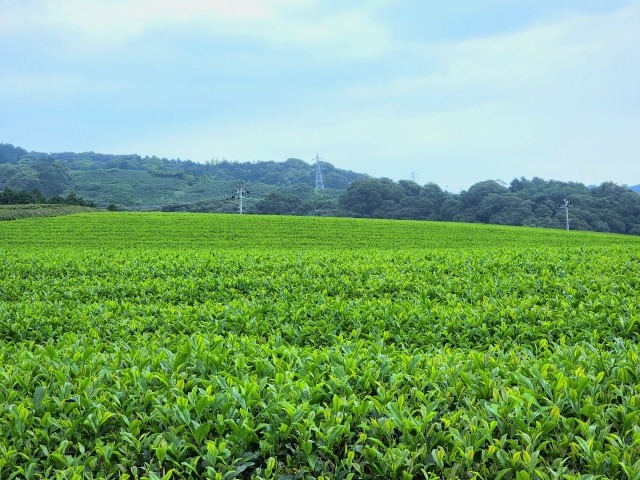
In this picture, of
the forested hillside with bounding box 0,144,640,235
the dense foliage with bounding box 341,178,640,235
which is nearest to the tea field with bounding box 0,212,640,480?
the forested hillside with bounding box 0,144,640,235

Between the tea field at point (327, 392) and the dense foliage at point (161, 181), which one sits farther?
the dense foliage at point (161, 181)

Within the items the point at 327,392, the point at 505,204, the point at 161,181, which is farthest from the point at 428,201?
the point at 161,181

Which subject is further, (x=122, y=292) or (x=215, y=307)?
(x=122, y=292)

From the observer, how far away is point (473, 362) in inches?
137

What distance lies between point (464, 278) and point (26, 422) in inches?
253

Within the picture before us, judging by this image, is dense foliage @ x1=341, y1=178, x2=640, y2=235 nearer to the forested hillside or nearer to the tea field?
the forested hillside

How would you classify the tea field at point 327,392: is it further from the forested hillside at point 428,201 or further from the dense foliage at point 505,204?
the dense foliage at point 505,204

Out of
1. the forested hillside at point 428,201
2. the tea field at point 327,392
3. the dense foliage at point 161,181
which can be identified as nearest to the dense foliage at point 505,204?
the forested hillside at point 428,201

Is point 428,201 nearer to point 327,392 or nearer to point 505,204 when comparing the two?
point 505,204

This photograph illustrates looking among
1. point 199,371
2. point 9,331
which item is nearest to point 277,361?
point 199,371

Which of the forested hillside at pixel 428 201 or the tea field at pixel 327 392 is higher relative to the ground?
the forested hillside at pixel 428 201

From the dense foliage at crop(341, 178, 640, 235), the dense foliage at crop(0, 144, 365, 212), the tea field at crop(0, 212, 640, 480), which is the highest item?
the dense foliage at crop(0, 144, 365, 212)

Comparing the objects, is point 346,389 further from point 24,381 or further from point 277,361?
point 24,381

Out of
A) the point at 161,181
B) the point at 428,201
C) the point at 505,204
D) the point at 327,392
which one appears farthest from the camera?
the point at 161,181
